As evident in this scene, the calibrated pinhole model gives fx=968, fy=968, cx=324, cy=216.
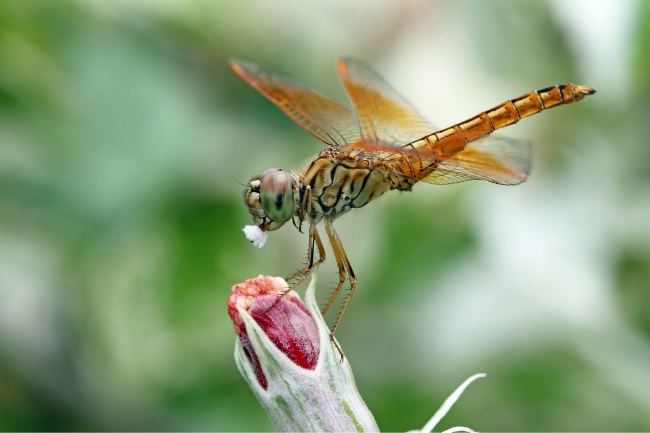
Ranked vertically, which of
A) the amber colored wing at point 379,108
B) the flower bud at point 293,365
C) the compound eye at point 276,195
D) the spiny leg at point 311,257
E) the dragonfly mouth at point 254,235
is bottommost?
the flower bud at point 293,365

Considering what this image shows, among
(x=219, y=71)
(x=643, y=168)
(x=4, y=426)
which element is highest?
(x=219, y=71)

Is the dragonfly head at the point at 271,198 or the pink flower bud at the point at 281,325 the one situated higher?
the dragonfly head at the point at 271,198

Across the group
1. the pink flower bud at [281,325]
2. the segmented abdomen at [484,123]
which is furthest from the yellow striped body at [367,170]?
the pink flower bud at [281,325]

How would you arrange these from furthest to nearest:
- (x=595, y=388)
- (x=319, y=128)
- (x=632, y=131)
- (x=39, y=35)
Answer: (x=39, y=35) < (x=632, y=131) < (x=595, y=388) < (x=319, y=128)

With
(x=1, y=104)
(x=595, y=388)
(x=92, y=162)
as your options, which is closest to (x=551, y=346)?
(x=595, y=388)

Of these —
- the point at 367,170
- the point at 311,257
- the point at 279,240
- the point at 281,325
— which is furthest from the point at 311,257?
the point at 279,240

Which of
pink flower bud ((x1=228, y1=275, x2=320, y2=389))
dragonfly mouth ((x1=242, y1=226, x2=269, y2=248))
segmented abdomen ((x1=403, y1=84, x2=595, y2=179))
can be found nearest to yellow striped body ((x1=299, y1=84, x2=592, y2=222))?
segmented abdomen ((x1=403, y1=84, x2=595, y2=179))

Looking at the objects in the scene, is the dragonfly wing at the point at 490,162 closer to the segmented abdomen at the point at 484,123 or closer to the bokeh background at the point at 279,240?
the segmented abdomen at the point at 484,123

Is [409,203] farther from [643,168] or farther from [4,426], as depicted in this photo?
[4,426]

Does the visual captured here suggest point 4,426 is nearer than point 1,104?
Yes
